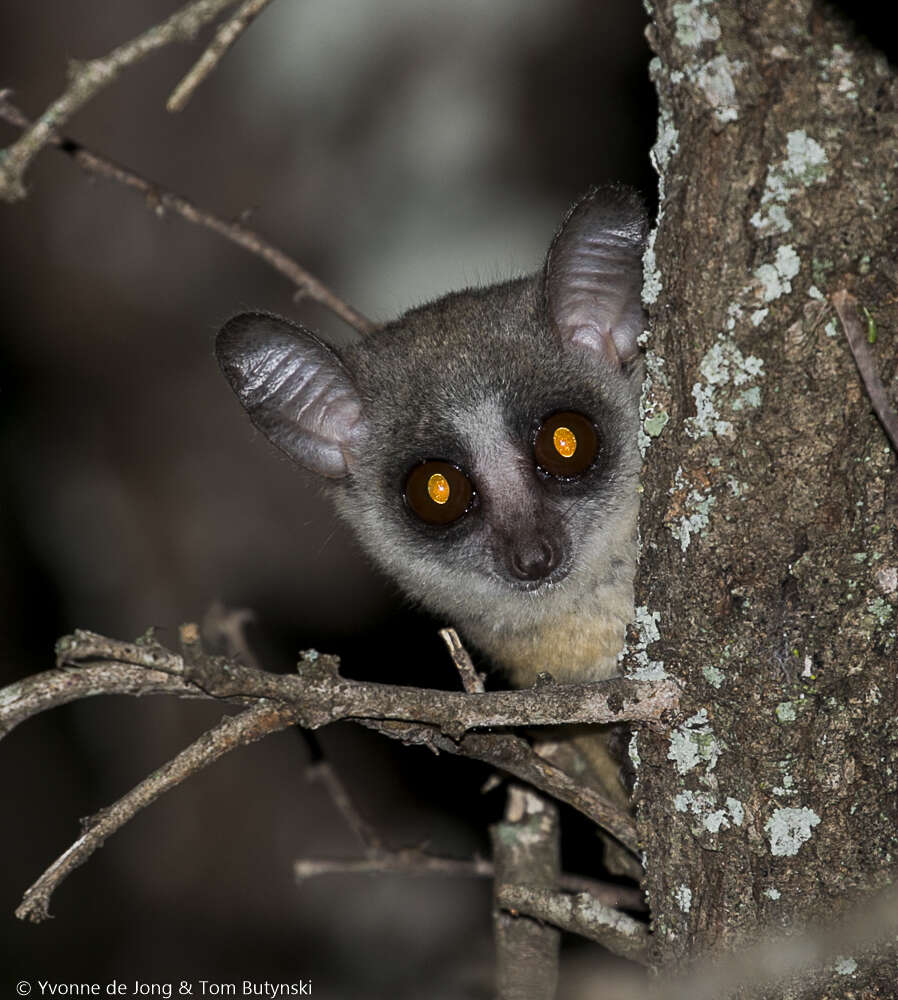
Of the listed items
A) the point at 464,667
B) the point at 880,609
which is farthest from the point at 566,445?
the point at 880,609

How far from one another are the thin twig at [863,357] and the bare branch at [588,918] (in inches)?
43.1

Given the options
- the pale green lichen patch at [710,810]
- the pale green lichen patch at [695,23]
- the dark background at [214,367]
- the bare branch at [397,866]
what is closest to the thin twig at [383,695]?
the pale green lichen patch at [710,810]

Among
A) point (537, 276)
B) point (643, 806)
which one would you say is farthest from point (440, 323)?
point (643, 806)

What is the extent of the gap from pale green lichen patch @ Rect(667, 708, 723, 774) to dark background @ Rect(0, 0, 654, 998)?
11.4 feet

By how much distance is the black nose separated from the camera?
9.18 ft

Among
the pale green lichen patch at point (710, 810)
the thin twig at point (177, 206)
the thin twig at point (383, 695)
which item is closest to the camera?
the thin twig at point (383, 695)

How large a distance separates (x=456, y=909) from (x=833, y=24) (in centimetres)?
475

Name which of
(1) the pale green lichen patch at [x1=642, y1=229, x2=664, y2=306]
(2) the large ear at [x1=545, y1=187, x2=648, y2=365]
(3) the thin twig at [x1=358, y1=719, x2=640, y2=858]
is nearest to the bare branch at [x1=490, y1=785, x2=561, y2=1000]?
(3) the thin twig at [x1=358, y1=719, x2=640, y2=858]

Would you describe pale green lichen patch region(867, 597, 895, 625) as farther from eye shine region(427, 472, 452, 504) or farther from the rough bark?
eye shine region(427, 472, 452, 504)

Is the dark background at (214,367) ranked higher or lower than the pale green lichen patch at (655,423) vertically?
higher

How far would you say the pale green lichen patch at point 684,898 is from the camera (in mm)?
1995

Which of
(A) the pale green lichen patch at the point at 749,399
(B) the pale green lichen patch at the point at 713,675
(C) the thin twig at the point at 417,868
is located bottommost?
(B) the pale green lichen patch at the point at 713,675

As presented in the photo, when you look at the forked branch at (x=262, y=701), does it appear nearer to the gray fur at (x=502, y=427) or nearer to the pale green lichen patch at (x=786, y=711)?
the pale green lichen patch at (x=786, y=711)

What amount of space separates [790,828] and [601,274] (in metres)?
1.54
